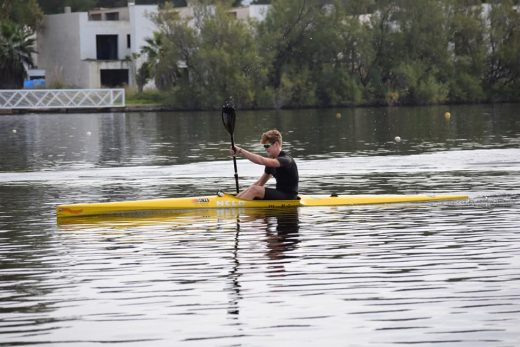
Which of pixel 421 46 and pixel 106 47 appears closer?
pixel 421 46

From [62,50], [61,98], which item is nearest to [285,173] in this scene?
[61,98]

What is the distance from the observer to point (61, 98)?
92500mm

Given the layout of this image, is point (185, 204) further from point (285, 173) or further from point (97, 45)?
point (97, 45)

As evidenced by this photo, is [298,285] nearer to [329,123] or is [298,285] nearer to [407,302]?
[407,302]

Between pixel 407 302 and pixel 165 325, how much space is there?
8.85 feet

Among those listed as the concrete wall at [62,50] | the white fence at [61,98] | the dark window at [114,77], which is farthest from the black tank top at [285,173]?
the dark window at [114,77]

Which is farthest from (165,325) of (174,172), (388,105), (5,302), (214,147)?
(388,105)

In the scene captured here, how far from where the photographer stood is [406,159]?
37375 mm

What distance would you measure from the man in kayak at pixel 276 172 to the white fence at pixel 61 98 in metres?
68.9

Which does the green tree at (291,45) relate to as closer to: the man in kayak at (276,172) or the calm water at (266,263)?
the calm water at (266,263)

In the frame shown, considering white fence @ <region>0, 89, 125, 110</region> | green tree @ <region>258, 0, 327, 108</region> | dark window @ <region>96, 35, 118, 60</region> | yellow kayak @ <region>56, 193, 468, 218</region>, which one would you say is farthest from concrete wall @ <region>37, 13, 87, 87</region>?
yellow kayak @ <region>56, 193, 468, 218</region>

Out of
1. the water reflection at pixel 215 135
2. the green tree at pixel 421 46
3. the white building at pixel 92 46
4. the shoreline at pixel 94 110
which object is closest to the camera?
the water reflection at pixel 215 135

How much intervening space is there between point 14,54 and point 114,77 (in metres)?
8.82

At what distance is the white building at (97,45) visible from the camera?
101m
